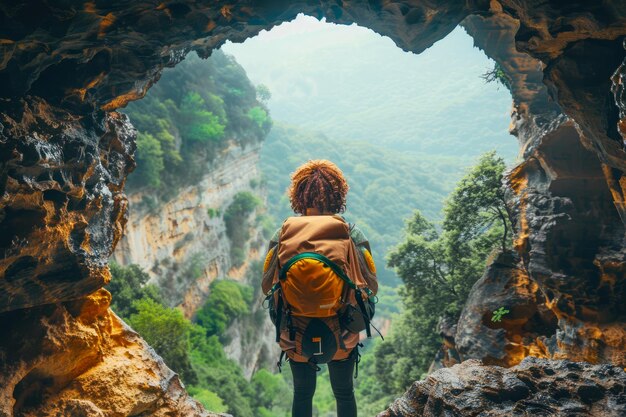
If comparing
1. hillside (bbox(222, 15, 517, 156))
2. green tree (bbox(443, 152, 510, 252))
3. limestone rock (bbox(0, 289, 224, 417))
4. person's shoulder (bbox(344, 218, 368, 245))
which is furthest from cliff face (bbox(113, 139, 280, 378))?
hillside (bbox(222, 15, 517, 156))

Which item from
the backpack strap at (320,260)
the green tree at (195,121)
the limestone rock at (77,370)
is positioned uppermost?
the green tree at (195,121)

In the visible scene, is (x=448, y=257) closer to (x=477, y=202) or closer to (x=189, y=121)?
(x=477, y=202)

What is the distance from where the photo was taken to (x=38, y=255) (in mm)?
4250

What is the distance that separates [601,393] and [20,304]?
551 centimetres

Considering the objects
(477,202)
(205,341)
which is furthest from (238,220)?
(477,202)

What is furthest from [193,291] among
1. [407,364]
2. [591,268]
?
[591,268]

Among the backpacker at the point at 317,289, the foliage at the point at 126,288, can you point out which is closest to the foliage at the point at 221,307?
the foliage at the point at 126,288

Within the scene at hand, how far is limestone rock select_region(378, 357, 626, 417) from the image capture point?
3.11 meters

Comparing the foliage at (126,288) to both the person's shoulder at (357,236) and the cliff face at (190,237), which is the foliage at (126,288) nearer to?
the cliff face at (190,237)

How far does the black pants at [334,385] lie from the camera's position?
359 cm

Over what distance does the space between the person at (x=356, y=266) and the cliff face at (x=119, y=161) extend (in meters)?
0.78

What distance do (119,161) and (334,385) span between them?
4.53 meters

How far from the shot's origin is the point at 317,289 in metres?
3.04

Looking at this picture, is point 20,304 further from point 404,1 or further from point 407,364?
point 407,364
